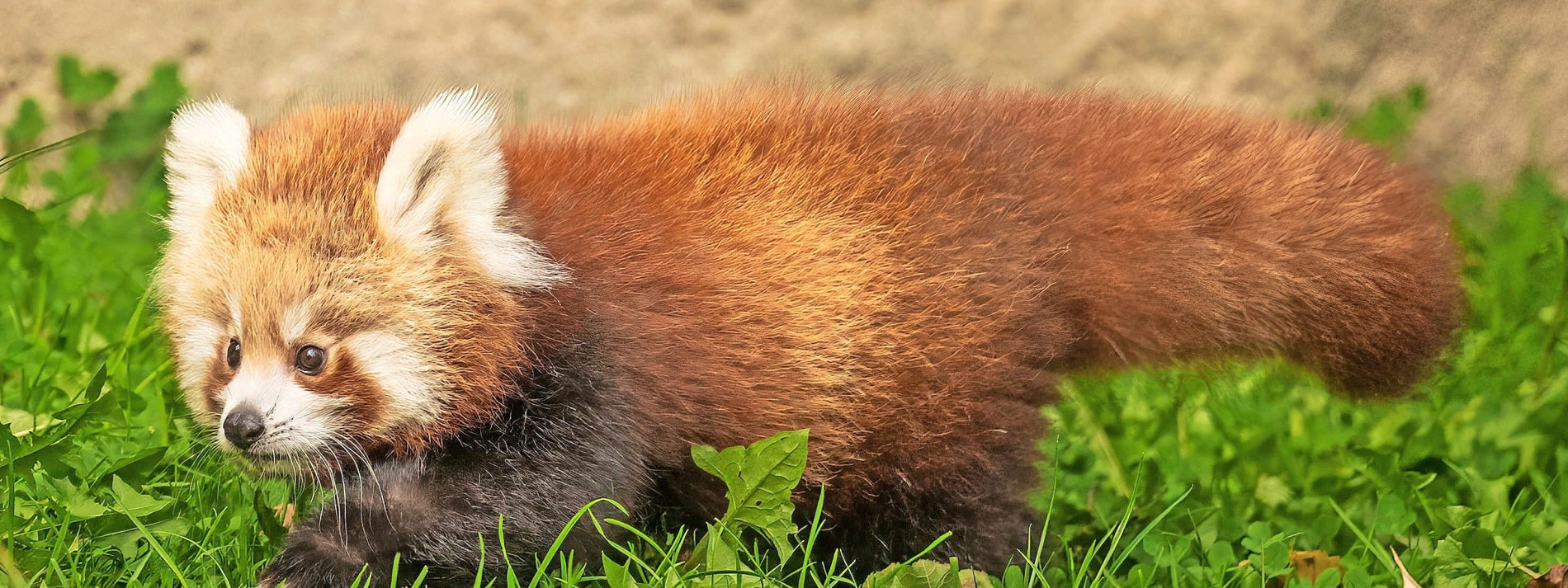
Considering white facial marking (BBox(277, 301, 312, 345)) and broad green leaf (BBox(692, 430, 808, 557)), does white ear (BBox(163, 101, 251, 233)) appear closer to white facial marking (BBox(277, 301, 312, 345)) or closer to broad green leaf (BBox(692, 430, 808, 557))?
white facial marking (BBox(277, 301, 312, 345))

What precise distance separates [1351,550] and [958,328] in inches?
44.1

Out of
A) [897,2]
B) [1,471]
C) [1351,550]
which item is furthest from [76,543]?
[897,2]

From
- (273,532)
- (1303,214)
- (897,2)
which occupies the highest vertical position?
(1303,214)

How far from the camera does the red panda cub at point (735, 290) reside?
2.04 m

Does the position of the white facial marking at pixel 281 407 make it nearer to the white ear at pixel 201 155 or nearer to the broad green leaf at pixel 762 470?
the white ear at pixel 201 155

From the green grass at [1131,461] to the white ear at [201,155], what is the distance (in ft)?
1.43

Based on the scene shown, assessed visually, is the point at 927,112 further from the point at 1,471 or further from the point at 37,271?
the point at 37,271

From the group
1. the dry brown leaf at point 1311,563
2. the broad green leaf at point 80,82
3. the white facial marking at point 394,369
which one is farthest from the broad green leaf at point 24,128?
the dry brown leaf at point 1311,563

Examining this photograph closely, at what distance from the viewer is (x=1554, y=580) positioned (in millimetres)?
2432

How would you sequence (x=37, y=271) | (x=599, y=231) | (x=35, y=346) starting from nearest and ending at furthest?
(x=599, y=231) → (x=35, y=346) → (x=37, y=271)

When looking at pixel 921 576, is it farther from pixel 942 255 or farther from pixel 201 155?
pixel 201 155

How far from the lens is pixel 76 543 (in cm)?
247

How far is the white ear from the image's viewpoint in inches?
84.0

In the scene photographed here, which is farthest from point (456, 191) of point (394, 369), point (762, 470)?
point (762, 470)
